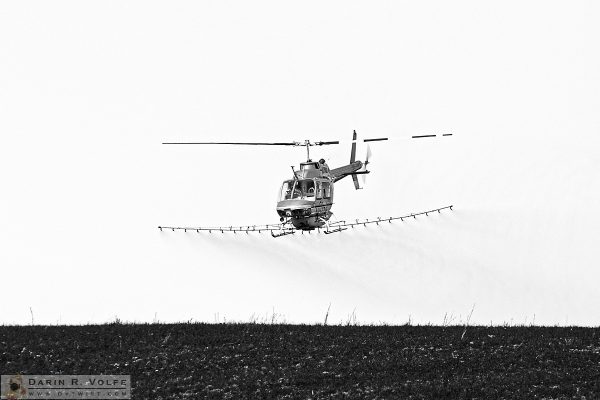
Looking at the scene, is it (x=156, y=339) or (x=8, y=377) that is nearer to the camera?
(x=8, y=377)

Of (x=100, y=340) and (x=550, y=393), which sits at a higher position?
(x=100, y=340)

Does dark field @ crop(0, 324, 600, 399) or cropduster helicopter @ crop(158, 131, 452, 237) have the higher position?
cropduster helicopter @ crop(158, 131, 452, 237)

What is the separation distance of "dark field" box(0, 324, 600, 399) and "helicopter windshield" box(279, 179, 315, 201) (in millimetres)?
9836

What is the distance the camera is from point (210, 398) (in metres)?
31.8

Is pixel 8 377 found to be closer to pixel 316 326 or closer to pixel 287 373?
pixel 287 373

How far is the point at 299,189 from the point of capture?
48062 mm

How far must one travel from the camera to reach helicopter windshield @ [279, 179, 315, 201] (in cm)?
4791

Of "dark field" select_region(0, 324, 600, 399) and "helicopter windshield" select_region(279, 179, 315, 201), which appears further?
"helicopter windshield" select_region(279, 179, 315, 201)

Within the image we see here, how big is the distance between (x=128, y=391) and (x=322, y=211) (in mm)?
18505

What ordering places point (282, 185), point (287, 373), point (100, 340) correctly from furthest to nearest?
point (282, 185), point (100, 340), point (287, 373)

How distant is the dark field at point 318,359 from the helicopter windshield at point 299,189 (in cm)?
984

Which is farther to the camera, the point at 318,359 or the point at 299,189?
the point at 299,189

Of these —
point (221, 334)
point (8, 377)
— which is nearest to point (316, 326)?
point (221, 334)

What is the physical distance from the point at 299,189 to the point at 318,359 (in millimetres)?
14186
